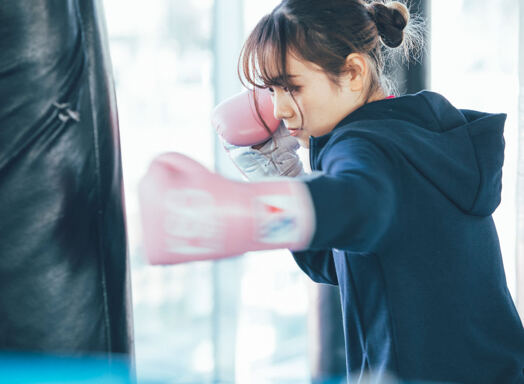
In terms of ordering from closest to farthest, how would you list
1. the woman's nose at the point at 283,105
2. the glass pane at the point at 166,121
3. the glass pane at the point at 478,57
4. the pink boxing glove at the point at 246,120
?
the woman's nose at the point at 283,105, the pink boxing glove at the point at 246,120, the glass pane at the point at 478,57, the glass pane at the point at 166,121

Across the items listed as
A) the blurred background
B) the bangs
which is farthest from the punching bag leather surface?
the blurred background

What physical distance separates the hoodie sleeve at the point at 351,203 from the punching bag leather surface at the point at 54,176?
0.30 meters

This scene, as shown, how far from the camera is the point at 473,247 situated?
613 mm

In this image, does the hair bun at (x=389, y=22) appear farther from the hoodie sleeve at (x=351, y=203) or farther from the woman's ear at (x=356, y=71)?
the hoodie sleeve at (x=351, y=203)

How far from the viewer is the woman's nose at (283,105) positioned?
26.3 inches

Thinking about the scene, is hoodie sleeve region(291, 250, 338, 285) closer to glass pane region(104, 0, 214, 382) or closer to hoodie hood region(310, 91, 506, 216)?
hoodie hood region(310, 91, 506, 216)

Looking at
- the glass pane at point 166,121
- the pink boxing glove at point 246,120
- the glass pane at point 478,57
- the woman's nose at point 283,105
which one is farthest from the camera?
the glass pane at point 166,121

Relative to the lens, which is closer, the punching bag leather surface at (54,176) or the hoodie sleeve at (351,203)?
the hoodie sleeve at (351,203)

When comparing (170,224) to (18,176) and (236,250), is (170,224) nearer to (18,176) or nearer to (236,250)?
(236,250)

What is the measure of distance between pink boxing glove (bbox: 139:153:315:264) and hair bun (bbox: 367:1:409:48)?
1.31 ft

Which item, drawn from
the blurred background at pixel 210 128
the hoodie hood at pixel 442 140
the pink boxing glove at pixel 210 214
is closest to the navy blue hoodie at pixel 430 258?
the hoodie hood at pixel 442 140

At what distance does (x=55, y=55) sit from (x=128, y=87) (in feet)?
4.10

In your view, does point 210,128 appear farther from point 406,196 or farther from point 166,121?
point 406,196

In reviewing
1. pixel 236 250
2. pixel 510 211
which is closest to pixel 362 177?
pixel 236 250
